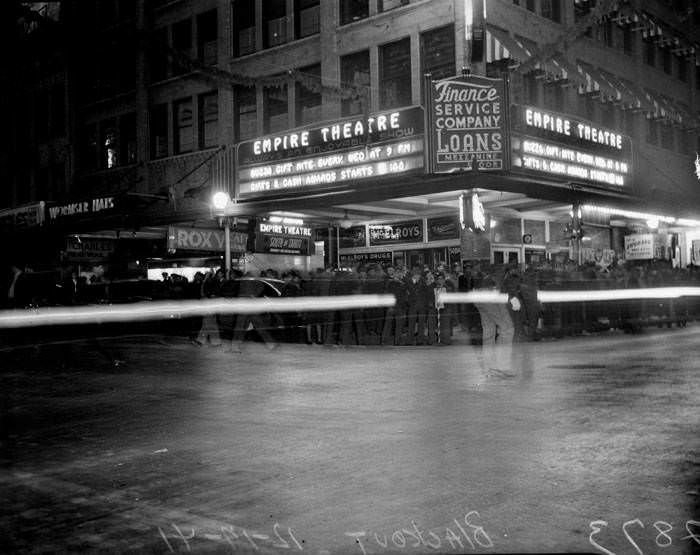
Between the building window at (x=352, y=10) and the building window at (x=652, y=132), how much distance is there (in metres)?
12.7

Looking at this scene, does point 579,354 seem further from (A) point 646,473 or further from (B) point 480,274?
(A) point 646,473

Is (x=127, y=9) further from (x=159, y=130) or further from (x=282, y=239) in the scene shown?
(x=282, y=239)

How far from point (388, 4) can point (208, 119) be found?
9.25 m

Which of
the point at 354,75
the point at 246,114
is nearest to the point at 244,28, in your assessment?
the point at 246,114

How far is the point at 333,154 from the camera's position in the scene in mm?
20547

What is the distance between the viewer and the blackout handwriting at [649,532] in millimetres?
4223

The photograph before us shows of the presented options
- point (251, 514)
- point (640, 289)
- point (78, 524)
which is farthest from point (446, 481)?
point (640, 289)

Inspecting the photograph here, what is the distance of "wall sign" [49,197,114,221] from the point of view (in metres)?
26.5

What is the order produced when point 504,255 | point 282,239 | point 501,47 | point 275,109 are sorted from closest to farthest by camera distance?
point 501,47
point 282,239
point 504,255
point 275,109

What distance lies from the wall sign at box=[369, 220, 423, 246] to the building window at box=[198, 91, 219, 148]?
7.30 meters

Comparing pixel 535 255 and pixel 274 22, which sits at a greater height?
pixel 274 22

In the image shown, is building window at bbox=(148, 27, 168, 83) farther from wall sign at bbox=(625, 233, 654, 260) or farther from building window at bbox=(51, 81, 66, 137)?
wall sign at bbox=(625, 233, 654, 260)

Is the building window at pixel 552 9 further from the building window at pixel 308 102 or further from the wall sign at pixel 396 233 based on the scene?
the wall sign at pixel 396 233

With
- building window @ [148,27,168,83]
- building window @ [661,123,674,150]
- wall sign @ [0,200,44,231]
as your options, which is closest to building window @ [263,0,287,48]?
building window @ [148,27,168,83]
